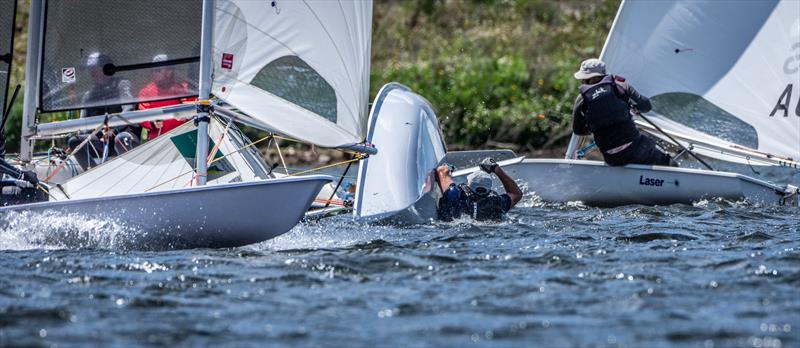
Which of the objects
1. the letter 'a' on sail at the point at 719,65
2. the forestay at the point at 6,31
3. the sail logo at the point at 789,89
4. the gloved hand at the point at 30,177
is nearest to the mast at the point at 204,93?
the gloved hand at the point at 30,177

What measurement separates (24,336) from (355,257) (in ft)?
8.32

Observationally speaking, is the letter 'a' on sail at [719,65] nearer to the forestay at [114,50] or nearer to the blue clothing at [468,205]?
the blue clothing at [468,205]

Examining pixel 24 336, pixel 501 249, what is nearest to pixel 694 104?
pixel 501 249

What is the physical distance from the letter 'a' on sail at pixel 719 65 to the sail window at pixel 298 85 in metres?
4.48

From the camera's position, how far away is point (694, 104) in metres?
12.8

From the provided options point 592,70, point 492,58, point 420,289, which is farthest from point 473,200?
point 492,58

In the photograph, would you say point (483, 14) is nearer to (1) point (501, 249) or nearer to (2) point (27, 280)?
(1) point (501, 249)

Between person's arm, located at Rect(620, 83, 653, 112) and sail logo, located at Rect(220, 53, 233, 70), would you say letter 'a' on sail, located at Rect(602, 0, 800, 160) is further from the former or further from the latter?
sail logo, located at Rect(220, 53, 233, 70)

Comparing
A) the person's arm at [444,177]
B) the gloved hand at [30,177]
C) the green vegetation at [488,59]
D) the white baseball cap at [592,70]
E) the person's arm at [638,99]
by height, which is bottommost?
the green vegetation at [488,59]

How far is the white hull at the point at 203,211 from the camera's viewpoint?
786 cm

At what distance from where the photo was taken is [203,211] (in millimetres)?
7926

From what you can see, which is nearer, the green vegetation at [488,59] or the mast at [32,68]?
the mast at [32,68]

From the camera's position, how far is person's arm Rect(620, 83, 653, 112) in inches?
456

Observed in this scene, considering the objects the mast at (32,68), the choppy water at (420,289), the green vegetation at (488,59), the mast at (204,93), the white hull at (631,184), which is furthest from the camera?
the green vegetation at (488,59)
